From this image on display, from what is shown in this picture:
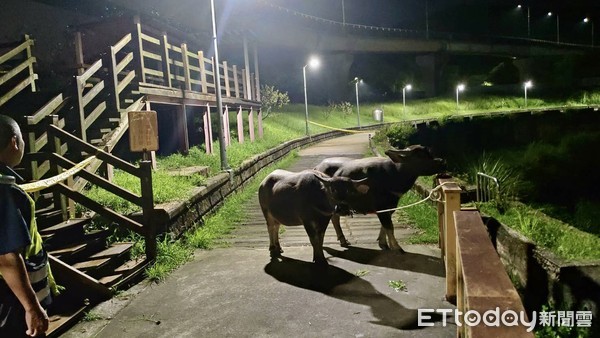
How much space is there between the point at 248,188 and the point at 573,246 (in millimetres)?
9928

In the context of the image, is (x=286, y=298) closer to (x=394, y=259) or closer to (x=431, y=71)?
(x=394, y=259)

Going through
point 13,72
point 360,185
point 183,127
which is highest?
point 13,72

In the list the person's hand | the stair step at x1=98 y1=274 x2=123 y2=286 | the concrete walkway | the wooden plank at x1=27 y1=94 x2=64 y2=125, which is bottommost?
the concrete walkway

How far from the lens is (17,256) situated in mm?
2576

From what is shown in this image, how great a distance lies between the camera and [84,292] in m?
5.27

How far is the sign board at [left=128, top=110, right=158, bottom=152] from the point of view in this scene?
6.80m

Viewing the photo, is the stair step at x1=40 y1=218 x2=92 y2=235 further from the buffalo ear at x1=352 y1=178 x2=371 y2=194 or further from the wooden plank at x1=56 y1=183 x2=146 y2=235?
the buffalo ear at x1=352 y1=178 x2=371 y2=194

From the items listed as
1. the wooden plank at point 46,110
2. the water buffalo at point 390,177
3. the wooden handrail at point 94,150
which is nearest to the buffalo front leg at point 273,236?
the water buffalo at point 390,177

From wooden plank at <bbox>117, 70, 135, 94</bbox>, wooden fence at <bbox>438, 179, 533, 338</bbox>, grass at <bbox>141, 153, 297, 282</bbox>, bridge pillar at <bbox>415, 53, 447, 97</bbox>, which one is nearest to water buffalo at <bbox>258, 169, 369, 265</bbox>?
grass at <bbox>141, 153, 297, 282</bbox>

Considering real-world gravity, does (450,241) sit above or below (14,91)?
below

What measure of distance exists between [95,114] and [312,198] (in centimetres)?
543

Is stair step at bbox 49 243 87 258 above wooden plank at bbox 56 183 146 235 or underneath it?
underneath

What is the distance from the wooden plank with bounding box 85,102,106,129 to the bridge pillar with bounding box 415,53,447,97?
50761 mm

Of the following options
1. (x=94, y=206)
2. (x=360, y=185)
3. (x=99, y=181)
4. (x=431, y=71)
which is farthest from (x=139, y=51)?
(x=431, y=71)
